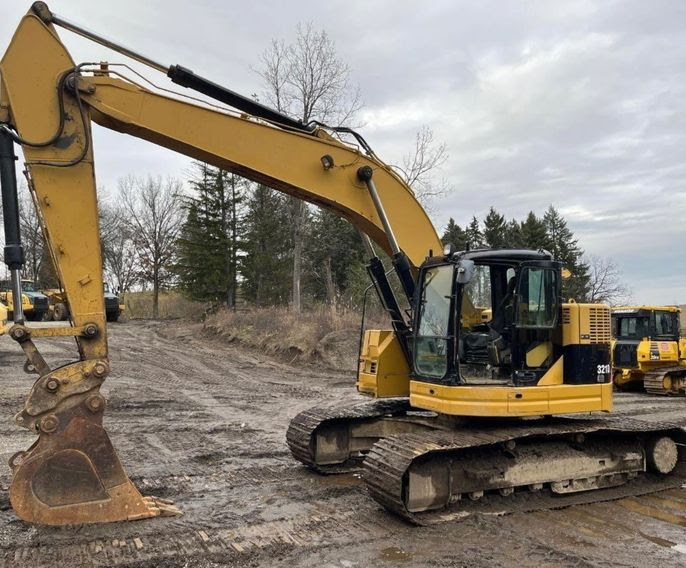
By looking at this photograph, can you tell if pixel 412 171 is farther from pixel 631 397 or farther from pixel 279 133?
pixel 279 133

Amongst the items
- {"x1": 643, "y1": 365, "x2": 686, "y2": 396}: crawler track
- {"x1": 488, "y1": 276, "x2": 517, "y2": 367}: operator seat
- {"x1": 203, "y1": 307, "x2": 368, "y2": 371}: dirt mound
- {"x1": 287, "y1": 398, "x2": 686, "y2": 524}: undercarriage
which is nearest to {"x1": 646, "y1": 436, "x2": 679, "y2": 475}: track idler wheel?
{"x1": 287, "y1": 398, "x2": 686, "y2": 524}: undercarriage

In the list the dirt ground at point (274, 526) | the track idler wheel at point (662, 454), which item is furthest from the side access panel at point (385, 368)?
the track idler wheel at point (662, 454)

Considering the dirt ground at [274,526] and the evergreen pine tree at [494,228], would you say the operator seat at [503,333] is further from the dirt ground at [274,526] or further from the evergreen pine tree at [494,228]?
the evergreen pine tree at [494,228]

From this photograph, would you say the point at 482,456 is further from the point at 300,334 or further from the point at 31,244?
the point at 31,244

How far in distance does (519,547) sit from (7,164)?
5.26 metres

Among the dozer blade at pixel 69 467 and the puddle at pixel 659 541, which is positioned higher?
the dozer blade at pixel 69 467

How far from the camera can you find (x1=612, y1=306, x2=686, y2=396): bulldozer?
51.0 ft

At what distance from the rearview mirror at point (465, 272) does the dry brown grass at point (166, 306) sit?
25.5 metres

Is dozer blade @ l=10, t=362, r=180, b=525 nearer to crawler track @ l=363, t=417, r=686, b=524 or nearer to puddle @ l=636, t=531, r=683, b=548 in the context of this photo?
crawler track @ l=363, t=417, r=686, b=524

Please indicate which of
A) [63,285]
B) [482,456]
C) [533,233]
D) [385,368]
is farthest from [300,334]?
[533,233]

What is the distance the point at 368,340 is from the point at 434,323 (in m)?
1.23

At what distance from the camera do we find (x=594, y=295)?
4991 centimetres

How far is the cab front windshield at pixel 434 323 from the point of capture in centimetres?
632

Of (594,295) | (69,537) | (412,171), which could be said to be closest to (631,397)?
(69,537)
